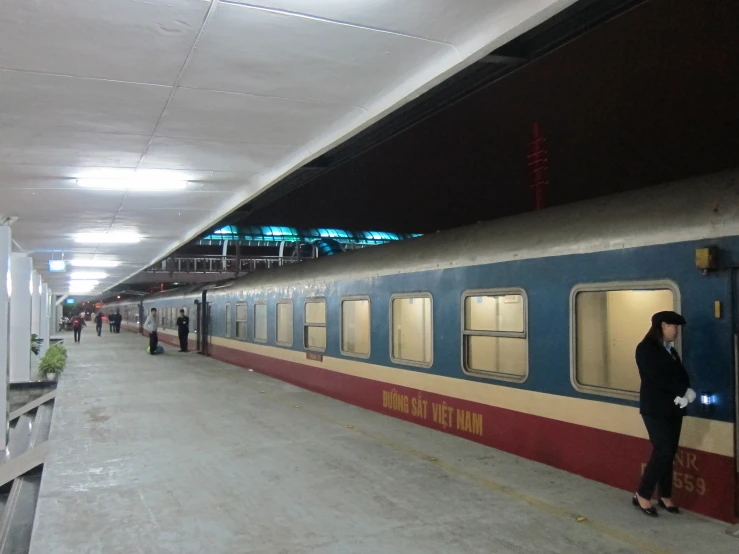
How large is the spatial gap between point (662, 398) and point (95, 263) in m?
20.1

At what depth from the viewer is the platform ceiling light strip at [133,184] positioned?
320 inches

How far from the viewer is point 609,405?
18.8 feet

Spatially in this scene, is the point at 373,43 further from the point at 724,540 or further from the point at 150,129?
the point at 724,540

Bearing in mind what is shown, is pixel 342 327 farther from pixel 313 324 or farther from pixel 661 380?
pixel 661 380

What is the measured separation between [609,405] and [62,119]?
5503 millimetres

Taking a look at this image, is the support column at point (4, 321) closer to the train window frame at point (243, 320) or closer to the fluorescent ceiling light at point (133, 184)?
the fluorescent ceiling light at point (133, 184)

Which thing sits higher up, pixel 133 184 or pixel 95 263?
pixel 133 184

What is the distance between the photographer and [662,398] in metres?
4.84

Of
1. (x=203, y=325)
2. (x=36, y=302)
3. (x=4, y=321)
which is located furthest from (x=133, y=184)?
(x=36, y=302)

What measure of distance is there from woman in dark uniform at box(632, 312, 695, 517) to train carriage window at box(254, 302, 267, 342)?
11.6 metres

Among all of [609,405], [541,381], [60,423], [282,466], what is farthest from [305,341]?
[609,405]

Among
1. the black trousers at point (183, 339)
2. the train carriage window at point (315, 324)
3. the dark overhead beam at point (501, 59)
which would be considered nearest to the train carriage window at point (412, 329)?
the train carriage window at point (315, 324)

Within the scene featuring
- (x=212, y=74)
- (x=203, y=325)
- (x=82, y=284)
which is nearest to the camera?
(x=212, y=74)

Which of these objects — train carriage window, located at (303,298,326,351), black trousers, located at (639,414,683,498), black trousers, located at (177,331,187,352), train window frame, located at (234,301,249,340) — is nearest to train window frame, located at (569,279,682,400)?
black trousers, located at (639,414,683,498)
